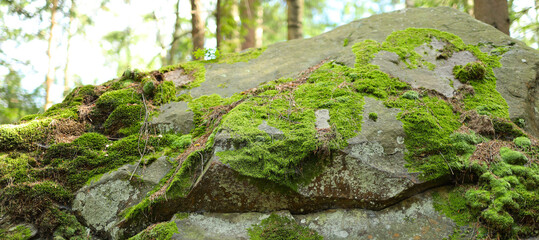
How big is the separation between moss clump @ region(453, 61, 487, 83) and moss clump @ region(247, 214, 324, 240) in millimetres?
3600

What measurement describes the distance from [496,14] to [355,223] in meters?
6.63

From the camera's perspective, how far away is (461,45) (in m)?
5.96

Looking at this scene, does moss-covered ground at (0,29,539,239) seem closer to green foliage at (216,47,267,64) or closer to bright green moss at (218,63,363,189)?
bright green moss at (218,63,363,189)

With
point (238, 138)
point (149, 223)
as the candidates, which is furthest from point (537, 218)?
point (149, 223)

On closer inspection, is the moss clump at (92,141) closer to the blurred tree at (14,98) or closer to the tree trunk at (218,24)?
the tree trunk at (218,24)

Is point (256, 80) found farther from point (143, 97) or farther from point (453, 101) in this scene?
point (453, 101)

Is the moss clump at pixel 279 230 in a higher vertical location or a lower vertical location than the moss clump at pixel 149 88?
lower

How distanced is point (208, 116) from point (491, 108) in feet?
13.8

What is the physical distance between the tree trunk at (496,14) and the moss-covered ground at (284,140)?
228 cm

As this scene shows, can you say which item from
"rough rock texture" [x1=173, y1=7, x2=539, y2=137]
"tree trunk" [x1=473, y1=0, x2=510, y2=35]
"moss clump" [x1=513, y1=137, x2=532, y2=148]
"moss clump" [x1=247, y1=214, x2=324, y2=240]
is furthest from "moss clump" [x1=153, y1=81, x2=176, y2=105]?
"tree trunk" [x1=473, y1=0, x2=510, y2=35]

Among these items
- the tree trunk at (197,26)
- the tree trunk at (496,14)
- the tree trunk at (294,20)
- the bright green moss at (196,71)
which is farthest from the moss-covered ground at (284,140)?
the tree trunk at (294,20)

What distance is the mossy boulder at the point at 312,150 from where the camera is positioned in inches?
147

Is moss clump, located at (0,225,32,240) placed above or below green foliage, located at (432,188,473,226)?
below

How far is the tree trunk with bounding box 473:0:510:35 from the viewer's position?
289 inches
